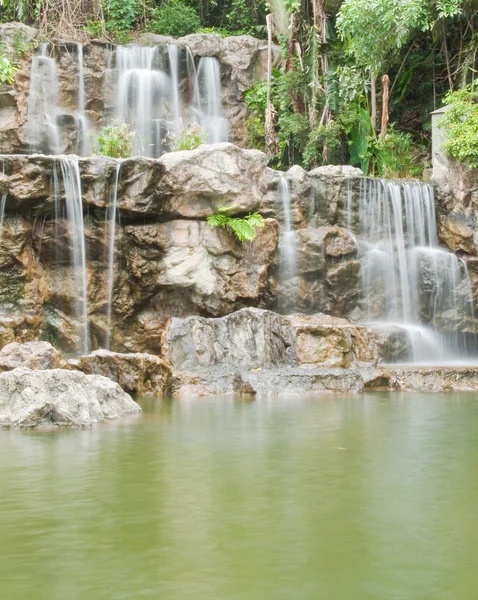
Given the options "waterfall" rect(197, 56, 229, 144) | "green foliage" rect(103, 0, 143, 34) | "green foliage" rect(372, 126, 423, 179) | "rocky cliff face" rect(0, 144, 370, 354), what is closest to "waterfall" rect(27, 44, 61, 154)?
"waterfall" rect(197, 56, 229, 144)

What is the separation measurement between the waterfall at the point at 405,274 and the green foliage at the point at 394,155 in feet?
8.40

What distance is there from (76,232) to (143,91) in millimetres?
8171

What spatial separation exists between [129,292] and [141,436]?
8442 mm

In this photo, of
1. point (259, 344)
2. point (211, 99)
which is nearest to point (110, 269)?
point (259, 344)

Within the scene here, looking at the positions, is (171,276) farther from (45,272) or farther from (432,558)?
(432,558)

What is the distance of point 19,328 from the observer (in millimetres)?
15234

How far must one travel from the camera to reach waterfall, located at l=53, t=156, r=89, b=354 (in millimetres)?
16156

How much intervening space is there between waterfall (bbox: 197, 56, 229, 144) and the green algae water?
16.2 metres

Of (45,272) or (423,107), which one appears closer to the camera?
(45,272)

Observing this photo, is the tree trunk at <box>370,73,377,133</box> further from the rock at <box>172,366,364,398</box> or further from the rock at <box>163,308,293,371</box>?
the rock at <box>172,366,364,398</box>

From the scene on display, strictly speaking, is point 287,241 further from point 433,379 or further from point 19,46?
point 19,46

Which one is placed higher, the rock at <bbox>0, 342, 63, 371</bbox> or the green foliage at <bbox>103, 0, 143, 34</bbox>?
the green foliage at <bbox>103, 0, 143, 34</bbox>

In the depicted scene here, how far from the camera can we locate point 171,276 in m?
16.5

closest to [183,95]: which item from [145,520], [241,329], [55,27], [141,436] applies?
[55,27]
